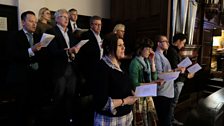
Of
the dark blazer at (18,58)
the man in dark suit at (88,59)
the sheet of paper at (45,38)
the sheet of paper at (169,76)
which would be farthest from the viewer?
the man in dark suit at (88,59)

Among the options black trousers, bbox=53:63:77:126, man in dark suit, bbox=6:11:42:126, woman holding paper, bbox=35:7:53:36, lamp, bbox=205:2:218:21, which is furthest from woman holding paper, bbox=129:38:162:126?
lamp, bbox=205:2:218:21

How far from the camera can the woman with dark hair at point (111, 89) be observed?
5.25 ft

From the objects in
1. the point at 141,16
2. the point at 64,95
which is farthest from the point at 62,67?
the point at 141,16

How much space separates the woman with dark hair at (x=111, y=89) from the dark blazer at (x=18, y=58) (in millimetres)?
1006

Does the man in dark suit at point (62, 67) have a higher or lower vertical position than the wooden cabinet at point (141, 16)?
lower

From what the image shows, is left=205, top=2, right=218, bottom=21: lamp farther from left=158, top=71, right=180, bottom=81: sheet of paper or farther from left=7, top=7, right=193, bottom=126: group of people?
left=158, top=71, right=180, bottom=81: sheet of paper

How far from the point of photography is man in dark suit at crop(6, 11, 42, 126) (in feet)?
7.38

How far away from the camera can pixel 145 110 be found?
8.16ft

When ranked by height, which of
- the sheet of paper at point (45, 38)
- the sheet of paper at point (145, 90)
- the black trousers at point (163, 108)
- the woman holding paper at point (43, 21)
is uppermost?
the woman holding paper at point (43, 21)

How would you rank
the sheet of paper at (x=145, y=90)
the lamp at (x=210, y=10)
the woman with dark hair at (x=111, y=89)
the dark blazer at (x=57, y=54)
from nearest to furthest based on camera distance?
the woman with dark hair at (x=111, y=89) → the sheet of paper at (x=145, y=90) → the dark blazer at (x=57, y=54) → the lamp at (x=210, y=10)

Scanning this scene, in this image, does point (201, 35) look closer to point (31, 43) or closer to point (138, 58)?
point (138, 58)

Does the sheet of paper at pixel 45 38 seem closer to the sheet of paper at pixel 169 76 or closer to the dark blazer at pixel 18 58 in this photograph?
the dark blazer at pixel 18 58

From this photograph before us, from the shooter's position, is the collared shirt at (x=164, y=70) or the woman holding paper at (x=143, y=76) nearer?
the woman holding paper at (x=143, y=76)

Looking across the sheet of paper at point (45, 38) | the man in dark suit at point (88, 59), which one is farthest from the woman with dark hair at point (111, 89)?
the man in dark suit at point (88, 59)
